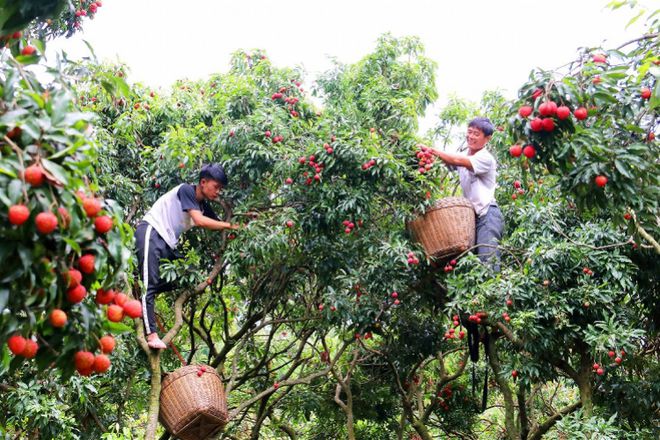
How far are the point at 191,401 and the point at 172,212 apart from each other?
1.14 meters

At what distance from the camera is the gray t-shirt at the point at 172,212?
479 cm

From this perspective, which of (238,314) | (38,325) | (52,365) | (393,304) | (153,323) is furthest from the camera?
(238,314)

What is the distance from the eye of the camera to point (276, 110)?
18.0ft

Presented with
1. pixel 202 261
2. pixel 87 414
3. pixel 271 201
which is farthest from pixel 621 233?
pixel 87 414

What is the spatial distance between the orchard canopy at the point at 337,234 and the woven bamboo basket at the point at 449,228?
104 mm

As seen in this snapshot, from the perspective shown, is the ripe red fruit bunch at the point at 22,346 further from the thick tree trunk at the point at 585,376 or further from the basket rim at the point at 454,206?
the thick tree trunk at the point at 585,376

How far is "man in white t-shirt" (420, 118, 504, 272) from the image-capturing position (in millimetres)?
4891

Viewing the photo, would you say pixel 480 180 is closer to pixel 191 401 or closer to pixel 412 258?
pixel 412 258

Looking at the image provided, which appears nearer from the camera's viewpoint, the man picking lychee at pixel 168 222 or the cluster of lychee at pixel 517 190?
the man picking lychee at pixel 168 222

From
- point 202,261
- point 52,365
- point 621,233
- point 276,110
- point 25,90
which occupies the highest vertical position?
point 276,110

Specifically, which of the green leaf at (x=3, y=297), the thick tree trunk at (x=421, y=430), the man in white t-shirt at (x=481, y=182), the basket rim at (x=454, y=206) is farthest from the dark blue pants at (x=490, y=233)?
A: the green leaf at (x=3, y=297)

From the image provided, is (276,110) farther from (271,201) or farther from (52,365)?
(52,365)

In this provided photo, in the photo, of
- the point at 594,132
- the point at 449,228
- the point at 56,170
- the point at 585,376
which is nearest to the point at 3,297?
the point at 56,170

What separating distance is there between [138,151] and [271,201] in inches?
50.0
